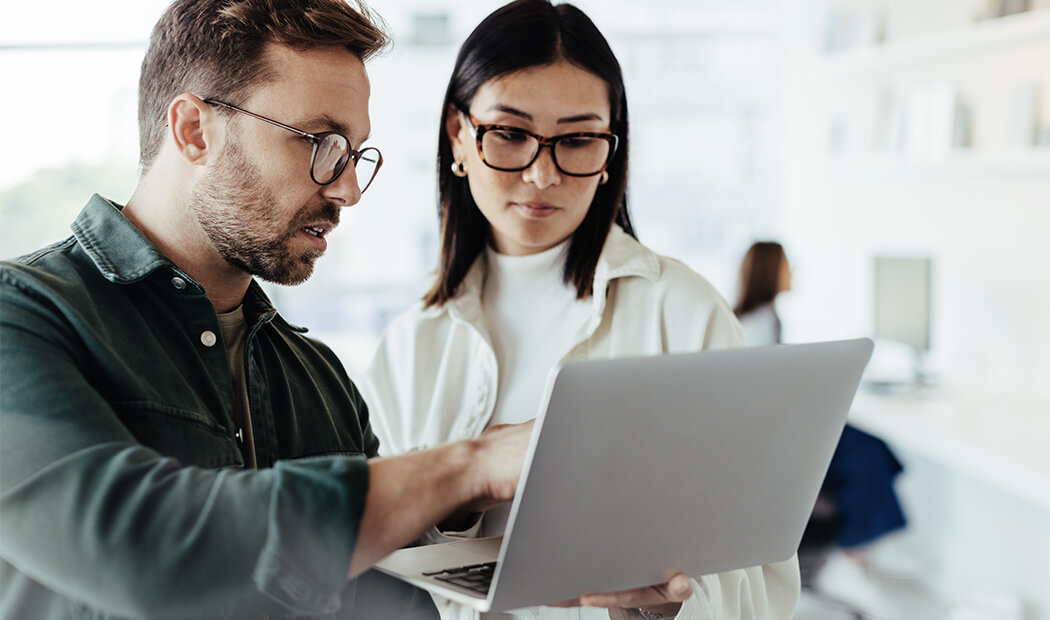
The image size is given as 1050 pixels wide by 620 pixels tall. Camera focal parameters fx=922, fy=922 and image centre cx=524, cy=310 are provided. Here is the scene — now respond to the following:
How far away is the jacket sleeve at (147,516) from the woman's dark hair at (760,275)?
2858 mm

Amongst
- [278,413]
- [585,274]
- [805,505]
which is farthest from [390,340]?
[805,505]

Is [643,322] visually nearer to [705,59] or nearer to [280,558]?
[280,558]

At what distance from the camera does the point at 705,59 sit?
528 cm

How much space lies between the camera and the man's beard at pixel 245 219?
3.14 ft

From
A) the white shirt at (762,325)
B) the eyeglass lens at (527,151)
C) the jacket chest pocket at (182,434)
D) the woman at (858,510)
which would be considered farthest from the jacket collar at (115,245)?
the white shirt at (762,325)

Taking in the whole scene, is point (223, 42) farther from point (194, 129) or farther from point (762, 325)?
point (762, 325)

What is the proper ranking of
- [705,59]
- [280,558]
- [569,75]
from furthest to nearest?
[705,59] < [569,75] < [280,558]

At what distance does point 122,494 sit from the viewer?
69cm

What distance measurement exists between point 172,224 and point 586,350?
0.66 m

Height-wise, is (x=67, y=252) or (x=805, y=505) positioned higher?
(x=67, y=252)

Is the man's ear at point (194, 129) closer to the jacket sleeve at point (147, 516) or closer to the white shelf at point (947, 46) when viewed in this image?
the jacket sleeve at point (147, 516)

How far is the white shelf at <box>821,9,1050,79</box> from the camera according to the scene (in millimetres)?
2924

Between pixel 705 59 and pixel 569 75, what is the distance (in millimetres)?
4156

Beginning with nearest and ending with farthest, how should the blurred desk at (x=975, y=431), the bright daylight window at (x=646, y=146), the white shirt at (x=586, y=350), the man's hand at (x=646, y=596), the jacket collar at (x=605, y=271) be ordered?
the man's hand at (x=646, y=596) → the white shirt at (x=586, y=350) → the jacket collar at (x=605, y=271) → the blurred desk at (x=975, y=431) → the bright daylight window at (x=646, y=146)
